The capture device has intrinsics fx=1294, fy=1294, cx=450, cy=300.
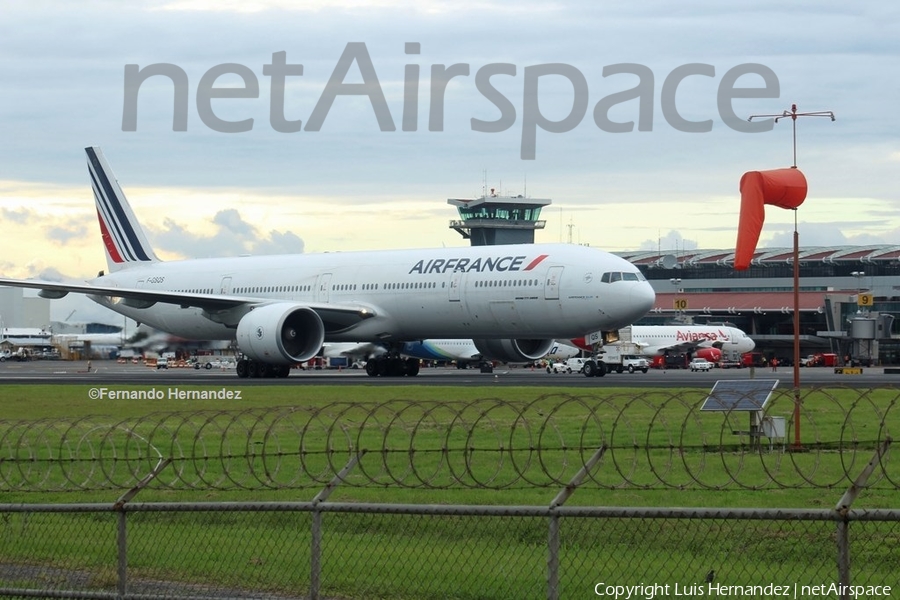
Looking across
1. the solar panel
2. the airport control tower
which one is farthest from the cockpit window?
the airport control tower

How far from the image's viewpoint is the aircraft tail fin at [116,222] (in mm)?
67750

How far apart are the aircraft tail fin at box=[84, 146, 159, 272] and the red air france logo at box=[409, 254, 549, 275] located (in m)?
20.7

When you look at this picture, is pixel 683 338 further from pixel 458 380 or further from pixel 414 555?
pixel 414 555

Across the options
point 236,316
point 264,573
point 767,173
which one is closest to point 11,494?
point 264,573

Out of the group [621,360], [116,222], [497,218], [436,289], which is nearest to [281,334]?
[436,289]

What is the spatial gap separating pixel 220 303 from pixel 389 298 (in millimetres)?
7741

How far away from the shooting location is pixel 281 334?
50312 millimetres

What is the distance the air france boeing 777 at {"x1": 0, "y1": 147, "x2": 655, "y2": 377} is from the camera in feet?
156

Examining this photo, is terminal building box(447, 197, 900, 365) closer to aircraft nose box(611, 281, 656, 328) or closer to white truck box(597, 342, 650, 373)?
white truck box(597, 342, 650, 373)

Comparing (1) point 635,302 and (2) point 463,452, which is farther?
(1) point 635,302

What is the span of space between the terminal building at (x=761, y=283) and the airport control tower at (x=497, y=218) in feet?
0.40

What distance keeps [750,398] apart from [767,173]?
294 inches

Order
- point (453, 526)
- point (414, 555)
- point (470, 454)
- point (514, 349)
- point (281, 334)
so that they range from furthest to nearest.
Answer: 1. point (514, 349)
2. point (281, 334)
3. point (453, 526)
4. point (470, 454)
5. point (414, 555)

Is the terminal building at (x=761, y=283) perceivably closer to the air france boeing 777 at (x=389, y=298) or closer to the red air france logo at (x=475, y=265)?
the air france boeing 777 at (x=389, y=298)
